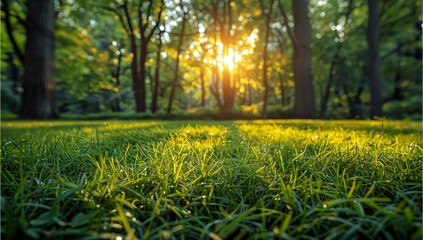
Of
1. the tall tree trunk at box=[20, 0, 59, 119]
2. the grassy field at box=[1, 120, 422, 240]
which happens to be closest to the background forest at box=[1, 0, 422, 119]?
the tall tree trunk at box=[20, 0, 59, 119]

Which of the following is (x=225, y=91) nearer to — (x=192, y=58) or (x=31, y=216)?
(x=192, y=58)

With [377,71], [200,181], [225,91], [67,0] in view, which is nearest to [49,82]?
[67,0]

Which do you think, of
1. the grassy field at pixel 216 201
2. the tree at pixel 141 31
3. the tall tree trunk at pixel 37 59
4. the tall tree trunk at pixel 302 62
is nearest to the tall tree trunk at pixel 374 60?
the tall tree trunk at pixel 302 62

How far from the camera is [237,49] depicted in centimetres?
1906

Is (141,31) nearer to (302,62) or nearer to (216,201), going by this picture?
(302,62)

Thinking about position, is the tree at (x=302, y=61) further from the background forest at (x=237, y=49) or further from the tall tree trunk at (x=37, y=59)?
the tall tree trunk at (x=37, y=59)

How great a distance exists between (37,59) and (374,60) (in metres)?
14.4

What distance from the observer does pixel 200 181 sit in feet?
4.42

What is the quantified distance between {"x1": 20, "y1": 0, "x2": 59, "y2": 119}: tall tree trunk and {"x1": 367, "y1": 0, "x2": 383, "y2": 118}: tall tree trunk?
539 inches

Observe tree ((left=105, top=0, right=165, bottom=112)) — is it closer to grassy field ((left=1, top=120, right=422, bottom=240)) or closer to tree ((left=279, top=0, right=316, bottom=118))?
tree ((left=279, top=0, right=316, bottom=118))

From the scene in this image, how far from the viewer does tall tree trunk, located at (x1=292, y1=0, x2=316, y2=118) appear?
10.8 metres

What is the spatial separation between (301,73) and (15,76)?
2794cm

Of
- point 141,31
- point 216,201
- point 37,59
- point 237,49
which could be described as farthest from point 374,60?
point 37,59

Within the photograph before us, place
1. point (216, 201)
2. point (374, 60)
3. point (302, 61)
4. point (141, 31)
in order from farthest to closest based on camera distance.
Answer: point (141, 31)
point (374, 60)
point (302, 61)
point (216, 201)
